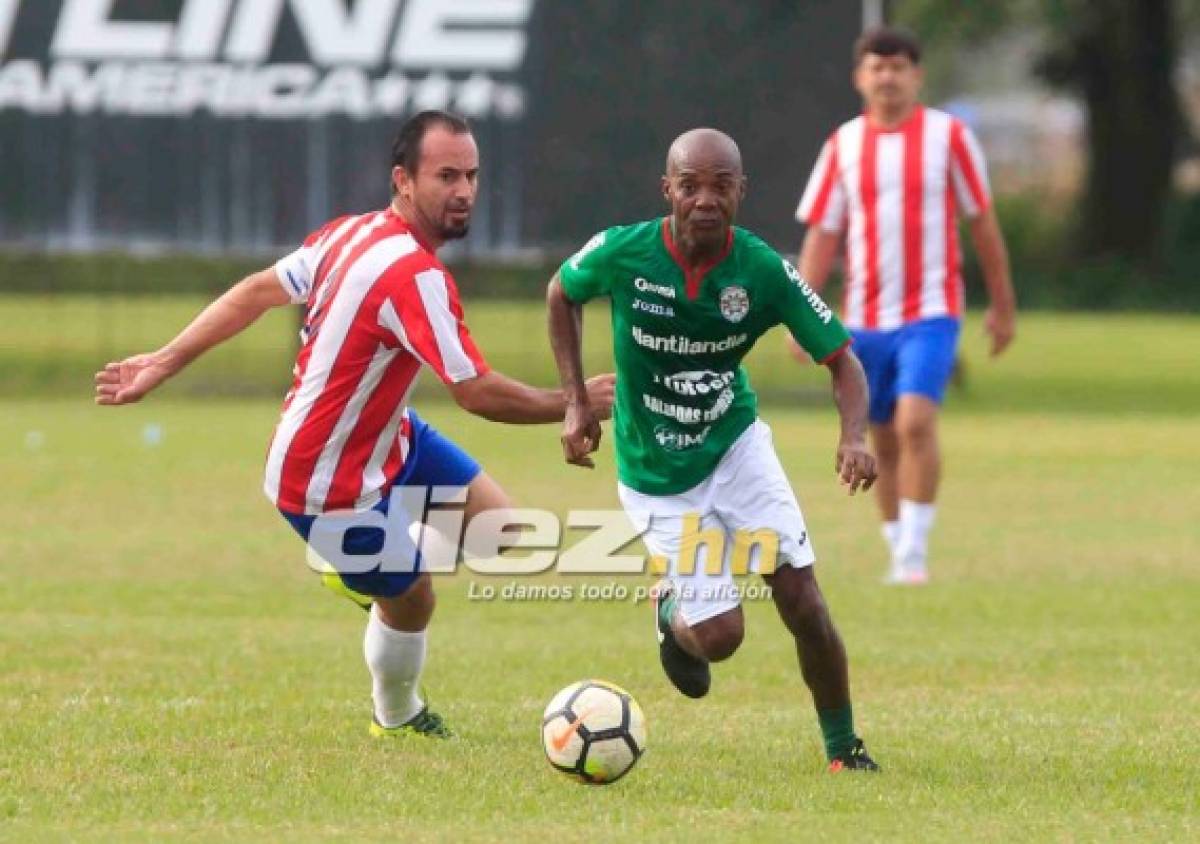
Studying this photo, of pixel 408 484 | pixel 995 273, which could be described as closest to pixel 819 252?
pixel 995 273

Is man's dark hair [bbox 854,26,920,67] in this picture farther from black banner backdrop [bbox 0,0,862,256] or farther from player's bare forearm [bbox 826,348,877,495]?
black banner backdrop [bbox 0,0,862,256]

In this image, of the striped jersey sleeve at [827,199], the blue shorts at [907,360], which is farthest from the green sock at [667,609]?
the striped jersey sleeve at [827,199]

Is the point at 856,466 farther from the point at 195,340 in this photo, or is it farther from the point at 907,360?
the point at 907,360

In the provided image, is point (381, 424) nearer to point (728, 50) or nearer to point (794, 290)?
point (794, 290)

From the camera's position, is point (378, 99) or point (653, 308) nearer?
point (653, 308)

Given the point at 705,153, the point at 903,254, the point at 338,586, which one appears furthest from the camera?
the point at 903,254

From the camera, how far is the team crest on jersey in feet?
24.3

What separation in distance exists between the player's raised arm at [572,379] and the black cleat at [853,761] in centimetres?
120

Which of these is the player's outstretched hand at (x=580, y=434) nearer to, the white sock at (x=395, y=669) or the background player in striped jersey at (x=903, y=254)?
the white sock at (x=395, y=669)

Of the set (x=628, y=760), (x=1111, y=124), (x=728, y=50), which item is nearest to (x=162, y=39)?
(x=728, y=50)

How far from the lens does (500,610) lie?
11641 millimetres

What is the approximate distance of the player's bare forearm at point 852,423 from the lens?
23.6ft

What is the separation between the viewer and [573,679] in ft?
31.1

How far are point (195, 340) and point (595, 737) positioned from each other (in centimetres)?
195
